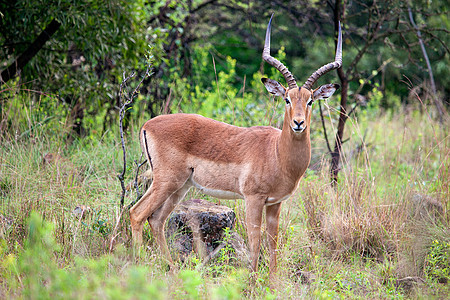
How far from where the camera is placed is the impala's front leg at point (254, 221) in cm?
464

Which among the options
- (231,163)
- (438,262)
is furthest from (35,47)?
(438,262)

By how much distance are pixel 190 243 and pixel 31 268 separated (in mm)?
2239

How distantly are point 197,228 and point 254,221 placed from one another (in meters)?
0.68

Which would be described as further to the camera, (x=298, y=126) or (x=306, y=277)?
(x=306, y=277)

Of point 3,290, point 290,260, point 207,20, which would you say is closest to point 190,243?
point 290,260

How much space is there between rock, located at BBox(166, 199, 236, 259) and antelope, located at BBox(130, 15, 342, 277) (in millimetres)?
129

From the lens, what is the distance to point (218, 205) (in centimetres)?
545

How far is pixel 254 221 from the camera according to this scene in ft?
15.2

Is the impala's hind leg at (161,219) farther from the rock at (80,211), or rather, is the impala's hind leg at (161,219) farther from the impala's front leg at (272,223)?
the impala's front leg at (272,223)

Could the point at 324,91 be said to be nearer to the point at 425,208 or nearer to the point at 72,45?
the point at 425,208

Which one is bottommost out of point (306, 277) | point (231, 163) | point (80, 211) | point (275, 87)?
point (306, 277)

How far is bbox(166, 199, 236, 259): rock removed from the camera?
500cm

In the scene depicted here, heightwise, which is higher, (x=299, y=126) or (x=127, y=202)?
(x=299, y=126)

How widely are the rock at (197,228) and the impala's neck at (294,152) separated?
947mm
